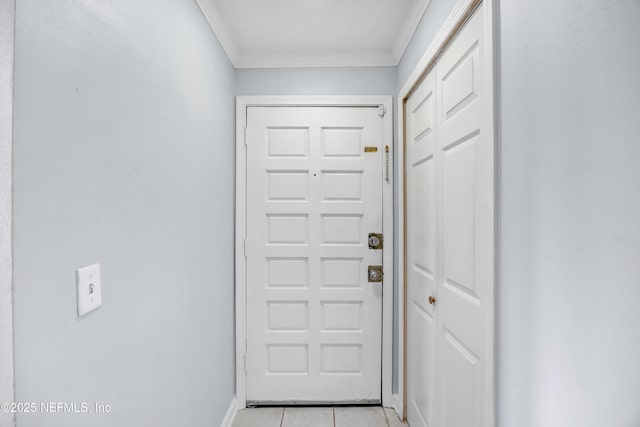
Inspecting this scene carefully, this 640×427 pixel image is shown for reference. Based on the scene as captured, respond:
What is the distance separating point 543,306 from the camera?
73 cm

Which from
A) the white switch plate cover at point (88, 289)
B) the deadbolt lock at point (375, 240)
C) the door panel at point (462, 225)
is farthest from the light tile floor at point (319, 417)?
the white switch plate cover at point (88, 289)

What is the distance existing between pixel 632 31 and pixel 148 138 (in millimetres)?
1213

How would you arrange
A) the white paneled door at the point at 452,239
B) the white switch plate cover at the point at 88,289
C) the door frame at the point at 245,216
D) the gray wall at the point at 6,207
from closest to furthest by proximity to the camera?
the gray wall at the point at 6,207 → the white switch plate cover at the point at 88,289 → the white paneled door at the point at 452,239 → the door frame at the point at 245,216

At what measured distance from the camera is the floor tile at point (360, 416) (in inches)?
75.7

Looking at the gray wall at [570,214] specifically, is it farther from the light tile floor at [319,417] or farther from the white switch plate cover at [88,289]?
the light tile floor at [319,417]

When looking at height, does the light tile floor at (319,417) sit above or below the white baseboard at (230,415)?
below

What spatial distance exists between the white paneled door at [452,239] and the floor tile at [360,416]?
0.75 feet

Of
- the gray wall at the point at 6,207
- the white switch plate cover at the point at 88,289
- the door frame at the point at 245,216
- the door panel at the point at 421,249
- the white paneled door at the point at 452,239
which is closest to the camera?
the gray wall at the point at 6,207

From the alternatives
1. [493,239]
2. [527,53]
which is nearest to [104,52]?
[527,53]

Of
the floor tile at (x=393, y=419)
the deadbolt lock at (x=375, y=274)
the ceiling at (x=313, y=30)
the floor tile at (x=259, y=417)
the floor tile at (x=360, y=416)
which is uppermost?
the ceiling at (x=313, y=30)

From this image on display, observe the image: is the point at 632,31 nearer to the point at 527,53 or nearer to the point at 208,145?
the point at 527,53

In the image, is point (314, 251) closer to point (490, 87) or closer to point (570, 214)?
point (490, 87)

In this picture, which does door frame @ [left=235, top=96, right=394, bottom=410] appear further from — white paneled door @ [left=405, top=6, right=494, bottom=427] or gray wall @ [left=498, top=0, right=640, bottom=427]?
gray wall @ [left=498, top=0, right=640, bottom=427]

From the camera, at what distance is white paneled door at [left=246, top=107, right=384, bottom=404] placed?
2.11m
